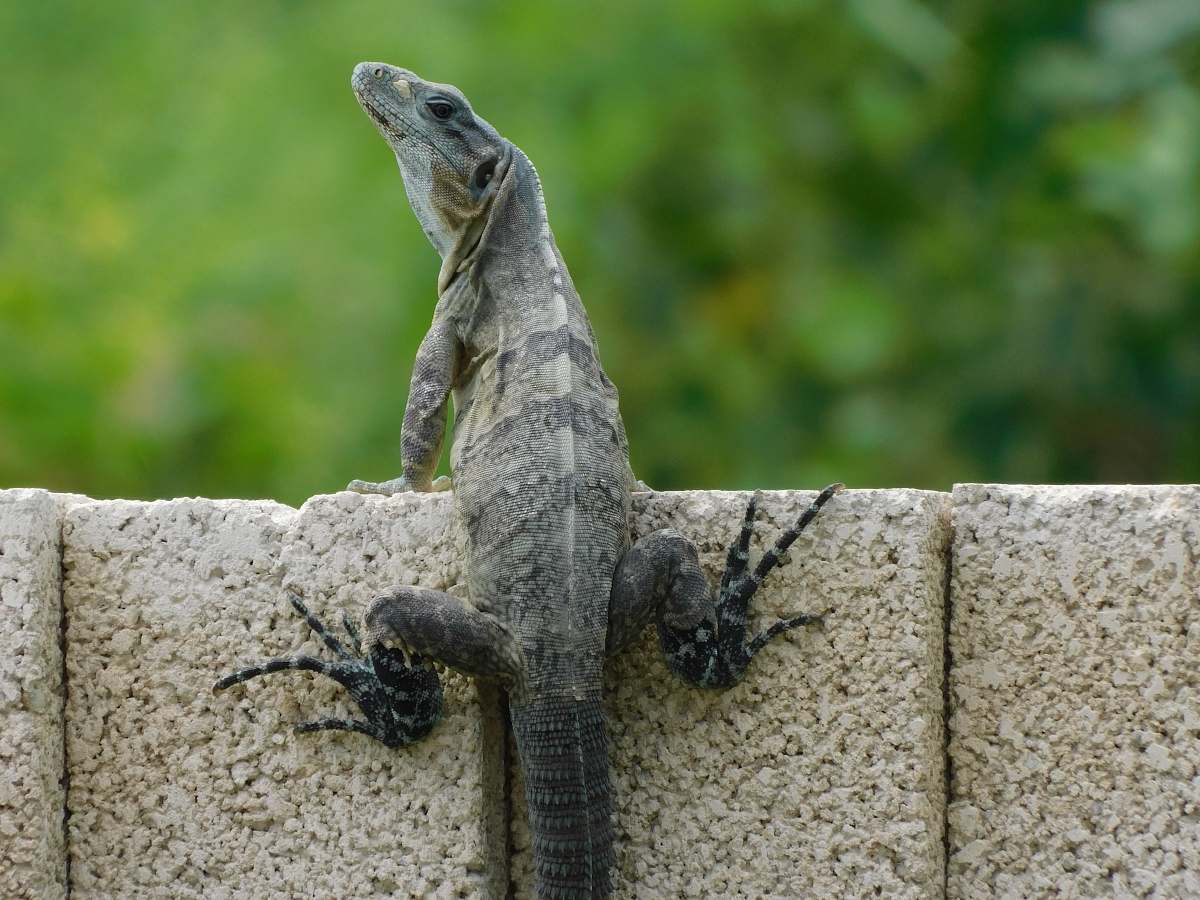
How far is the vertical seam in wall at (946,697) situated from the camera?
12.4 feet

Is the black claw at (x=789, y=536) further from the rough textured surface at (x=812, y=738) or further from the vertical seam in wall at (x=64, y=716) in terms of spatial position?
the vertical seam in wall at (x=64, y=716)

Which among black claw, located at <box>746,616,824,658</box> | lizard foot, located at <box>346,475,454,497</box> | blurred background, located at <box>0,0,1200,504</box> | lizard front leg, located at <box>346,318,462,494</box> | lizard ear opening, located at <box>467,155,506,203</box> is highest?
blurred background, located at <box>0,0,1200,504</box>

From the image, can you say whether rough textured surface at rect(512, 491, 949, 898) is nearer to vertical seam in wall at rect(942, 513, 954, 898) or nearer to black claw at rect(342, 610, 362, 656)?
vertical seam in wall at rect(942, 513, 954, 898)

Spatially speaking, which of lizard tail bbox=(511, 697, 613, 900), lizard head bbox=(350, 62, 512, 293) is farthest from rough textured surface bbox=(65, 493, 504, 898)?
lizard head bbox=(350, 62, 512, 293)

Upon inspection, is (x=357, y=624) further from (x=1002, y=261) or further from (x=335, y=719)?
(x=1002, y=261)

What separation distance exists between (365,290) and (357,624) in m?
7.08

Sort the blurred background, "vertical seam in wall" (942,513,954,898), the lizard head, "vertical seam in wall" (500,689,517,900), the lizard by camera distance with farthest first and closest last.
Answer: the blurred background → the lizard head → "vertical seam in wall" (500,689,517,900) → "vertical seam in wall" (942,513,954,898) → the lizard

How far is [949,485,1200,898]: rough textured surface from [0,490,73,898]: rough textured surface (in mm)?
2267

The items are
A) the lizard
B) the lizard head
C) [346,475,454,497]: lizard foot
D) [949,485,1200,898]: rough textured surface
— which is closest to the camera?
[949,485,1200,898]: rough textured surface

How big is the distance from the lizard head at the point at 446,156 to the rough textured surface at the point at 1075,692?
1656 mm

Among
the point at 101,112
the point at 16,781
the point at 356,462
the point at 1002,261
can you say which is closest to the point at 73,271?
the point at 101,112

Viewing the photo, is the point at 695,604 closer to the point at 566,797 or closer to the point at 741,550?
the point at 741,550

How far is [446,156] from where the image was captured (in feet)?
14.8

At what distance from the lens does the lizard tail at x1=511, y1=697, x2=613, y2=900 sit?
3635 mm
